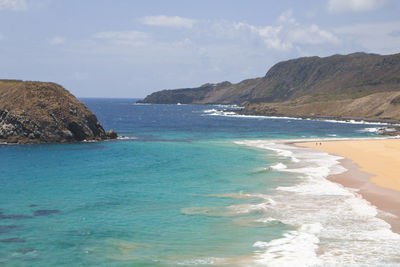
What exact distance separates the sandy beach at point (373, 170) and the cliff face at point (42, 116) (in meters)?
39.6

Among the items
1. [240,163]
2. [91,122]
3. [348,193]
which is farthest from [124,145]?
[348,193]

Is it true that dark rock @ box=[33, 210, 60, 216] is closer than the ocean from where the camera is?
No

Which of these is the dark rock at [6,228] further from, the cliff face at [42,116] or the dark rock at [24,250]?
the cliff face at [42,116]

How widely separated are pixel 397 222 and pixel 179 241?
45.9 ft

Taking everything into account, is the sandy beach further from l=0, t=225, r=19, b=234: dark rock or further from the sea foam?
l=0, t=225, r=19, b=234: dark rock

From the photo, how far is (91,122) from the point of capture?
7812 centimetres

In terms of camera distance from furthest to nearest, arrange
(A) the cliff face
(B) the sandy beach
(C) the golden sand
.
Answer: (A) the cliff face < (C) the golden sand < (B) the sandy beach

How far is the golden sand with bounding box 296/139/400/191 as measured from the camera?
4167cm

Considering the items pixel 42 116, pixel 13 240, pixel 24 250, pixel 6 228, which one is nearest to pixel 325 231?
pixel 24 250

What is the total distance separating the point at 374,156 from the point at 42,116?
53530 mm

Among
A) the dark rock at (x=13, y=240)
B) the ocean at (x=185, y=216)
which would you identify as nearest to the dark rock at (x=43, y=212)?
the ocean at (x=185, y=216)

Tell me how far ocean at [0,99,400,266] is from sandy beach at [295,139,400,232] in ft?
4.65

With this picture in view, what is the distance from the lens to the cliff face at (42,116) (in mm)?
70312

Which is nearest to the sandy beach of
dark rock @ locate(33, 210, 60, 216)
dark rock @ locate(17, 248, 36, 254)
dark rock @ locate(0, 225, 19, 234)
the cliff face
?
dark rock @ locate(17, 248, 36, 254)
